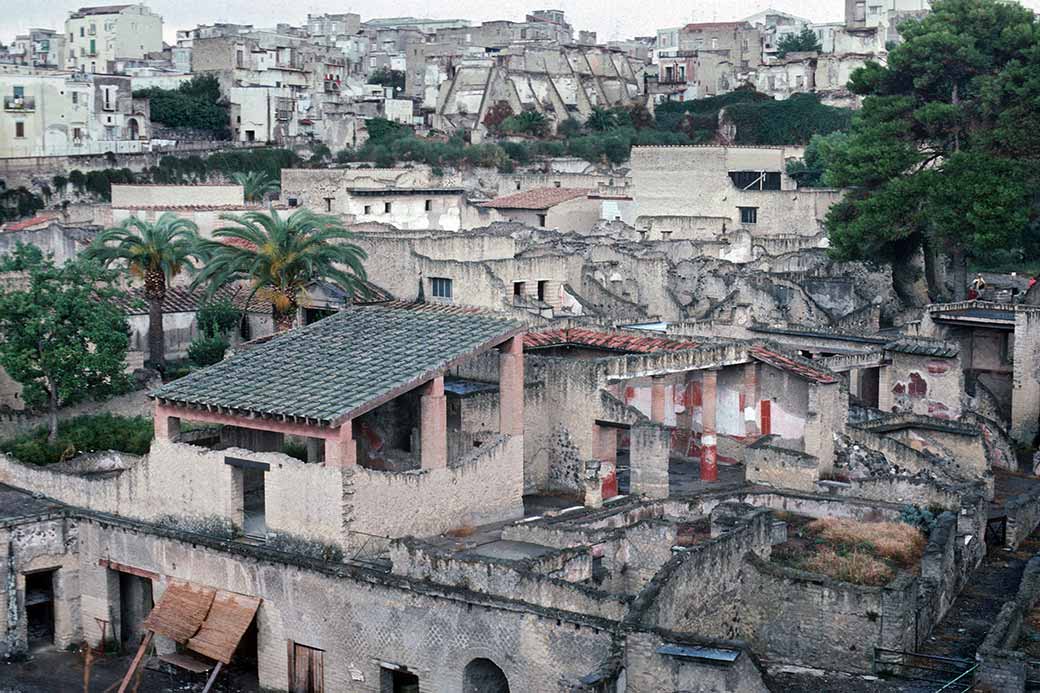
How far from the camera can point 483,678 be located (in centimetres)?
1928

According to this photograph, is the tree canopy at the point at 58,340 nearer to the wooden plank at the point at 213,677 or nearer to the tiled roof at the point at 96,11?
the wooden plank at the point at 213,677

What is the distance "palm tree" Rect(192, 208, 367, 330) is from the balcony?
40889mm

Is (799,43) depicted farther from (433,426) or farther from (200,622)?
(200,622)

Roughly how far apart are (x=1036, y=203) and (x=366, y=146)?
129 feet

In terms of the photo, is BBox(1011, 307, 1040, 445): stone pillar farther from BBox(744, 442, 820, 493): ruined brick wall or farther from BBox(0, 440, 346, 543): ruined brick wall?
BBox(0, 440, 346, 543): ruined brick wall

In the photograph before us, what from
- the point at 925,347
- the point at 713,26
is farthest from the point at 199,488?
the point at 713,26

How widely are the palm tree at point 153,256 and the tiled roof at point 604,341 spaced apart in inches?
307

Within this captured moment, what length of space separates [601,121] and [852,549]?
66121 mm

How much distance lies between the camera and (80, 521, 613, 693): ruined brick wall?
18.1 m

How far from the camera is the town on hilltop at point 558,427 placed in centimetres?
1958

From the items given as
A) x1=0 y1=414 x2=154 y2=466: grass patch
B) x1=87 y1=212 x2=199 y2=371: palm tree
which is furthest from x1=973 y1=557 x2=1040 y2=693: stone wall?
x1=87 y1=212 x2=199 y2=371: palm tree

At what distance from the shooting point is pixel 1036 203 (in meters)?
42.5

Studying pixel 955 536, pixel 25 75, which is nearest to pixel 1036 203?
pixel 955 536

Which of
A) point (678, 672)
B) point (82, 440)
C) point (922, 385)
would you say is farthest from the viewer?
point (922, 385)
